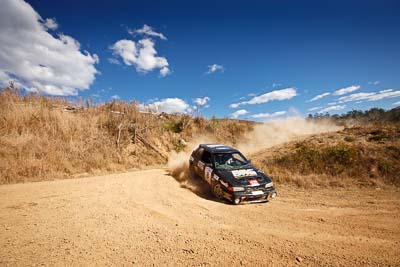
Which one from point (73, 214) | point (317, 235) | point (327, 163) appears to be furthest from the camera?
point (327, 163)

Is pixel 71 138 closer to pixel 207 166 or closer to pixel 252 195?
pixel 207 166

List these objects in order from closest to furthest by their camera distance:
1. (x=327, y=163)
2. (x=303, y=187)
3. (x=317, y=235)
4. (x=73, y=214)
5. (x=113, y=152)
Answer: (x=317, y=235)
(x=73, y=214)
(x=303, y=187)
(x=327, y=163)
(x=113, y=152)

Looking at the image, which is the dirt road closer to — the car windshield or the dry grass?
the car windshield

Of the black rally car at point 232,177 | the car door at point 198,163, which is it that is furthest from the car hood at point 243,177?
the car door at point 198,163

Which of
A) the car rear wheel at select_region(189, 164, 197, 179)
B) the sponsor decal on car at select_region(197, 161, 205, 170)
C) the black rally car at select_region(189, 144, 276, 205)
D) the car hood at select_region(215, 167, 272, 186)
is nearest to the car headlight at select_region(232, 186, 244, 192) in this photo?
the black rally car at select_region(189, 144, 276, 205)

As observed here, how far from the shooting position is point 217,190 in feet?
21.3

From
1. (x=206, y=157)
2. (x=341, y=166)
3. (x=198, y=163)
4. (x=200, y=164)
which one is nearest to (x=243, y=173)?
(x=206, y=157)

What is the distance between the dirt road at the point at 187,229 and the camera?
3.12 m

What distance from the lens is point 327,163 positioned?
30.1 feet

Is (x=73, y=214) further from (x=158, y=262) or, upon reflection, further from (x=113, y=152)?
(x=113, y=152)

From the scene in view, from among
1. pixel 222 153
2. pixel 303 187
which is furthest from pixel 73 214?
pixel 303 187

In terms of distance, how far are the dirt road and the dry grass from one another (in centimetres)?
180

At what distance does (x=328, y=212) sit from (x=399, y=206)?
2035mm

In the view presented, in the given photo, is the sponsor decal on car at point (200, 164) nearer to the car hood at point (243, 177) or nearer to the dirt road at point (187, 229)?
the car hood at point (243, 177)
